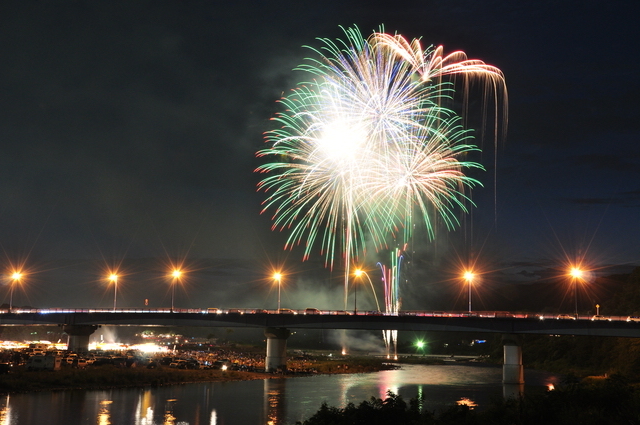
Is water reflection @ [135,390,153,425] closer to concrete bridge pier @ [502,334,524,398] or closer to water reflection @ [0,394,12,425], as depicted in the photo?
water reflection @ [0,394,12,425]

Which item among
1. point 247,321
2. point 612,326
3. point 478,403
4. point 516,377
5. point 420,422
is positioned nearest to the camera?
point 420,422

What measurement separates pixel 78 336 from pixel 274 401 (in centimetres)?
6045

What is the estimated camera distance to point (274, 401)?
73.7m

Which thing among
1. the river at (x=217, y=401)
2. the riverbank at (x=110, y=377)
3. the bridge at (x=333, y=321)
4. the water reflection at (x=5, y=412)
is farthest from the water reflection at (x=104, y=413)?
the bridge at (x=333, y=321)

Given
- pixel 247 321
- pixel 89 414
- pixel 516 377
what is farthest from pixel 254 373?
pixel 89 414

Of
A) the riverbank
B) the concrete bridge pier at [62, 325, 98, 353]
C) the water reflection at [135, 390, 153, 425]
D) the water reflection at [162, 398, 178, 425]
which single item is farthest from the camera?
the concrete bridge pier at [62, 325, 98, 353]

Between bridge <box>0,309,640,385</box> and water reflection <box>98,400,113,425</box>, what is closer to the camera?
water reflection <box>98,400,113,425</box>

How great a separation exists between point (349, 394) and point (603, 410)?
141 feet

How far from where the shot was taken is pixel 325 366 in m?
135

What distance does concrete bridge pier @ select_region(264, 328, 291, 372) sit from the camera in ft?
369

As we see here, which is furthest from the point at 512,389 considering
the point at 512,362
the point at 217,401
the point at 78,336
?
the point at 78,336

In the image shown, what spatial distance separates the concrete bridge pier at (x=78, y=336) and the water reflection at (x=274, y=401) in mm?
39848

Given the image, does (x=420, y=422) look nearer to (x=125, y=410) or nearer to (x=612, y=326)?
(x=125, y=410)

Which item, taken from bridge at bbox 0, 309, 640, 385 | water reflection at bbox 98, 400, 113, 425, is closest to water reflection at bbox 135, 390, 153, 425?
water reflection at bbox 98, 400, 113, 425
